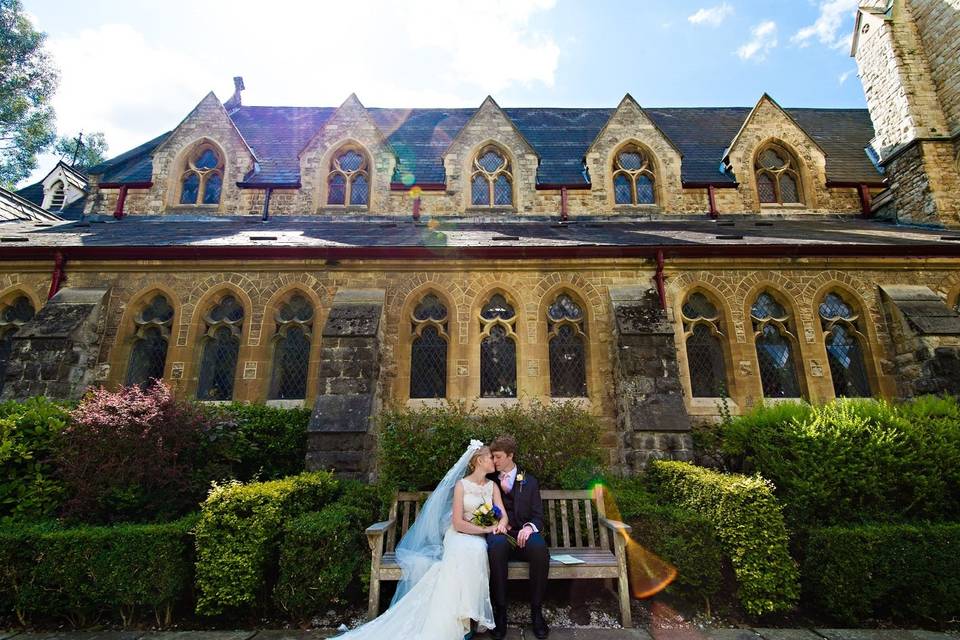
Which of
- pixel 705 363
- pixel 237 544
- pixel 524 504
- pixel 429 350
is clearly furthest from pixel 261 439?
pixel 705 363

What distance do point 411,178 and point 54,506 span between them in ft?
34.0

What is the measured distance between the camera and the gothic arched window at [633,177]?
12555 millimetres

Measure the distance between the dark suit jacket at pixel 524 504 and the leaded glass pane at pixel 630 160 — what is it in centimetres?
1071

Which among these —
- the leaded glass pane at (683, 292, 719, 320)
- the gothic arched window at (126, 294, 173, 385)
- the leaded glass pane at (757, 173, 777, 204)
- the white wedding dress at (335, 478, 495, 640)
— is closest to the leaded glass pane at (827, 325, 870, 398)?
the leaded glass pane at (683, 292, 719, 320)

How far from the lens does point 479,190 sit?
41.6 feet

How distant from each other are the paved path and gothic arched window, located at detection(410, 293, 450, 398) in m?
4.95

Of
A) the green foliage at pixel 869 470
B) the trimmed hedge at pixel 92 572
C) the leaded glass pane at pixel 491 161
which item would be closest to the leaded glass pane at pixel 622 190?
the leaded glass pane at pixel 491 161

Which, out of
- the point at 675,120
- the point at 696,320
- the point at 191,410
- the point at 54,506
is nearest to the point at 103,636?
the point at 54,506

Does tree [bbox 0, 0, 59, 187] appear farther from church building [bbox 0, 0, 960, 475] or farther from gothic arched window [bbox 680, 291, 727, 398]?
gothic arched window [bbox 680, 291, 727, 398]

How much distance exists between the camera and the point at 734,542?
14.9ft

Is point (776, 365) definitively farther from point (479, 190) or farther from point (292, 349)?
point (292, 349)

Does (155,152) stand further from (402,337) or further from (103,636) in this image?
(103,636)

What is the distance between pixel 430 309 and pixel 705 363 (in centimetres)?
585

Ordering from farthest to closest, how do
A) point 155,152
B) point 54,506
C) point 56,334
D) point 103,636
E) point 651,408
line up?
point 155,152 → point 56,334 → point 651,408 → point 54,506 → point 103,636
